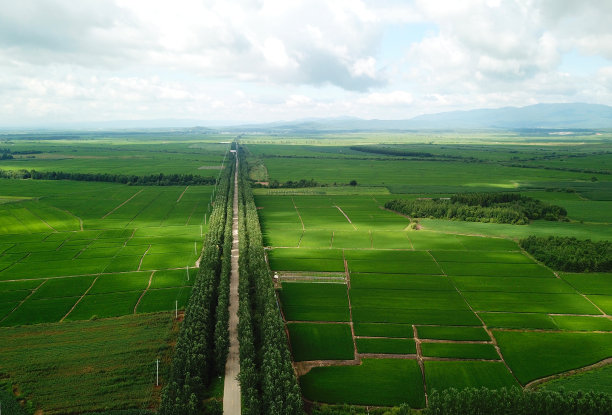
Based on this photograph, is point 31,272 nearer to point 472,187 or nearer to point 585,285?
point 585,285

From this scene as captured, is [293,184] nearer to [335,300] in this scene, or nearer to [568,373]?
[335,300]

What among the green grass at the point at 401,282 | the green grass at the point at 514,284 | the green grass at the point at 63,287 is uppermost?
the green grass at the point at 63,287

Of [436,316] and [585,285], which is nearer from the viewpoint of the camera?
[436,316]

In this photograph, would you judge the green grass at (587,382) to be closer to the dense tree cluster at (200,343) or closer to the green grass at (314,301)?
the green grass at (314,301)

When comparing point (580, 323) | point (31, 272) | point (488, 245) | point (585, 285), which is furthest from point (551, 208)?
point (31, 272)

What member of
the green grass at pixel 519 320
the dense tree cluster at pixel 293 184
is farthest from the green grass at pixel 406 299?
the dense tree cluster at pixel 293 184

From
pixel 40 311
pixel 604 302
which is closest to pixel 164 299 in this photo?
pixel 40 311
